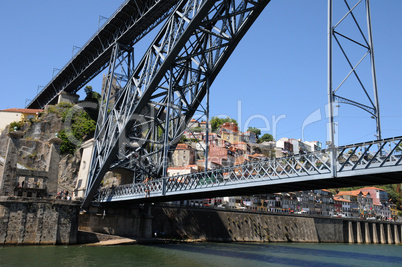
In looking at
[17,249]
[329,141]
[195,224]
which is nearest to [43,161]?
[195,224]

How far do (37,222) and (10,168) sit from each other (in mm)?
4713

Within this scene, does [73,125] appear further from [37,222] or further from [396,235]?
[396,235]

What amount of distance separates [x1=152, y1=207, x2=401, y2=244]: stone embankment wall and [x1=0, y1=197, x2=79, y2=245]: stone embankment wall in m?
10.7

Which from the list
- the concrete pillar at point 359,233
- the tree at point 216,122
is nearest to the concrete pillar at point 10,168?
the concrete pillar at point 359,233

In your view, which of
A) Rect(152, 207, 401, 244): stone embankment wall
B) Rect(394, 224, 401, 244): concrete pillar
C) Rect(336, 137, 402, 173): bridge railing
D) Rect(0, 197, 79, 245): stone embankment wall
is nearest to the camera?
Rect(336, 137, 402, 173): bridge railing

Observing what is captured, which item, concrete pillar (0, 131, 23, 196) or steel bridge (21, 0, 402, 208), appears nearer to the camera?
steel bridge (21, 0, 402, 208)

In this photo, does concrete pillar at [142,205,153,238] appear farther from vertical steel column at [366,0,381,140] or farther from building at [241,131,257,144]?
building at [241,131,257,144]

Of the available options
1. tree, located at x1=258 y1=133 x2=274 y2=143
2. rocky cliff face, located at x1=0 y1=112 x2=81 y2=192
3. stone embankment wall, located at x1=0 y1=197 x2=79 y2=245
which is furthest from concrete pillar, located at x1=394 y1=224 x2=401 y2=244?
tree, located at x1=258 y1=133 x2=274 y2=143

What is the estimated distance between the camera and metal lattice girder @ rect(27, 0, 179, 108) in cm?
3444

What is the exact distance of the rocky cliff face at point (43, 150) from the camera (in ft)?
158

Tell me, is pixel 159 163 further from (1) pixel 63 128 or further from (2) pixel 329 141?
(1) pixel 63 128

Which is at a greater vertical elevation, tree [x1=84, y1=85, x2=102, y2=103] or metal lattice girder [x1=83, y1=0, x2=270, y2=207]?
tree [x1=84, y1=85, x2=102, y2=103]

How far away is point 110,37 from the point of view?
4019 cm

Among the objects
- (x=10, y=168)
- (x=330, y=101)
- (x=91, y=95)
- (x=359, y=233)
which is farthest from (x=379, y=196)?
(x=330, y=101)
